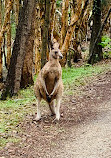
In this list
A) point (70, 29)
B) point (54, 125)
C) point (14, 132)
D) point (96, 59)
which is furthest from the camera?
point (96, 59)

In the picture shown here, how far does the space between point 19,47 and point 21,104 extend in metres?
1.77

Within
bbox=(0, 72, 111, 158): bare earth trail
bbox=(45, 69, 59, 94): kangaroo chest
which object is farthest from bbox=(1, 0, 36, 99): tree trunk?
bbox=(45, 69, 59, 94): kangaroo chest

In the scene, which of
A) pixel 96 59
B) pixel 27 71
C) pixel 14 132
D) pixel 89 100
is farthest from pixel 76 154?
pixel 96 59

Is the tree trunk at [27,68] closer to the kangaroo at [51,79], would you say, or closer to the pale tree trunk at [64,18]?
the kangaroo at [51,79]

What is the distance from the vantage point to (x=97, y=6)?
17.5 m

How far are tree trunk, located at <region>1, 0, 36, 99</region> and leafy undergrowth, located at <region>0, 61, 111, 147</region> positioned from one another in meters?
0.39

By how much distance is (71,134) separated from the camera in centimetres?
662

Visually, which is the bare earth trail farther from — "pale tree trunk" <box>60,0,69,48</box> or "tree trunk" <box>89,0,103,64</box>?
"pale tree trunk" <box>60,0,69,48</box>

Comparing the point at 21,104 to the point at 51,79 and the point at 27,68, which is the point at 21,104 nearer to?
the point at 51,79

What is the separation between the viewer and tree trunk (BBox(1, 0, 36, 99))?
9312 mm

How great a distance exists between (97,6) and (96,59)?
300 cm

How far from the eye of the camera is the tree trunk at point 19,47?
931cm

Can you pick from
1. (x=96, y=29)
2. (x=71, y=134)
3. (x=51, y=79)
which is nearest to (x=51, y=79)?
(x=51, y=79)

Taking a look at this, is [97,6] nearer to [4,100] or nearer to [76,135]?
[4,100]
